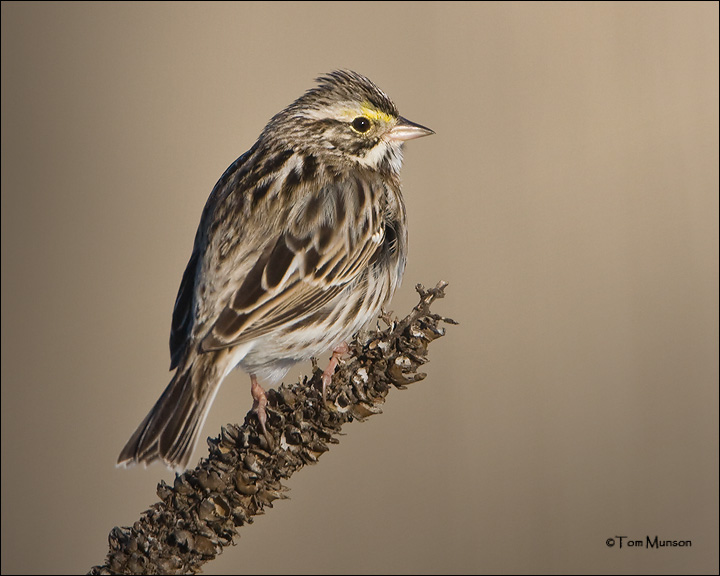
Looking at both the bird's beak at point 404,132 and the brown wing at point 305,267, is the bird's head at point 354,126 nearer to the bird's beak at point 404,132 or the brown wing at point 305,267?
the bird's beak at point 404,132

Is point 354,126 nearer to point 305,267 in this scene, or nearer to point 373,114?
point 373,114

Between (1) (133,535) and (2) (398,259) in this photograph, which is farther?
(2) (398,259)

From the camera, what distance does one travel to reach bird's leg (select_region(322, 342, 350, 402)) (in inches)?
97.6

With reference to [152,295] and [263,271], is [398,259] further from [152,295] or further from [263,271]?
[152,295]

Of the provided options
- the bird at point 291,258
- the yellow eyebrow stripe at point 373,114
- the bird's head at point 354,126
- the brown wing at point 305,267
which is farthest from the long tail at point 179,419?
the yellow eyebrow stripe at point 373,114

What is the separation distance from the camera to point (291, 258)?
9.85ft

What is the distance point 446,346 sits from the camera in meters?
5.68

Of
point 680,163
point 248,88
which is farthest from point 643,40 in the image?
point 248,88

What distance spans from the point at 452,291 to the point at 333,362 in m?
2.95

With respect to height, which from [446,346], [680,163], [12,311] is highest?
[680,163]

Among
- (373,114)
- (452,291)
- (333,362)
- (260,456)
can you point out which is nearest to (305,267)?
(333,362)

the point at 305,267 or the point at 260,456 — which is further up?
the point at 305,267

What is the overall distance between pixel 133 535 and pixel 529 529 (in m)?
3.11

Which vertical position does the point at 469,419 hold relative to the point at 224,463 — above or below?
below
